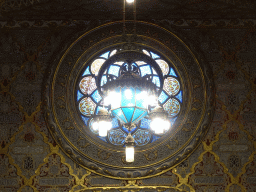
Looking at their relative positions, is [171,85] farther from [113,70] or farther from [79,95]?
[79,95]

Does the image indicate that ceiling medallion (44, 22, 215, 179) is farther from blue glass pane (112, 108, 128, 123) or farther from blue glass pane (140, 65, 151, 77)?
blue glass pane (112, 108, 128, 123)

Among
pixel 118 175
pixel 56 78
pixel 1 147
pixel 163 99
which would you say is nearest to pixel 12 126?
pixel 1 147

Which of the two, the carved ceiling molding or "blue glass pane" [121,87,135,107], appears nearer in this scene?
"blue glass pane" [121,87,135,107]

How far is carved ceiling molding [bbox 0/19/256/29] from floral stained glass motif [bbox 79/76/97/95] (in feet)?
3.94

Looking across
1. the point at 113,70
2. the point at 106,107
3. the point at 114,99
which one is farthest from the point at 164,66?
the point at 114,99

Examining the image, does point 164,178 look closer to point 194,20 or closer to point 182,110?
point 182,110

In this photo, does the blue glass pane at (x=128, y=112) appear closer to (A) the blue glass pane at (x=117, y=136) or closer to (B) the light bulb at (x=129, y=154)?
(B) the light bulb at (x=129, y=154)

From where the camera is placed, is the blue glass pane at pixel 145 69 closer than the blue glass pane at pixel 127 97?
No

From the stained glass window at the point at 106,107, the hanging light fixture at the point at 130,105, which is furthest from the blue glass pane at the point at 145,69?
the hanging light fixture at the point at 130,105

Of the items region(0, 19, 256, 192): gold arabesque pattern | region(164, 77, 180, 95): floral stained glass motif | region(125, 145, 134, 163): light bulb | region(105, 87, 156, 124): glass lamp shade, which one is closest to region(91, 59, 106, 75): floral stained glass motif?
region(0, 19, 256, 192): gold arabesque pattern

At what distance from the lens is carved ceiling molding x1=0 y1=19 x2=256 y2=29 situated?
9.55 metres

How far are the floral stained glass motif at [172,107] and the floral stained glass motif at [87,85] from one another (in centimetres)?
167

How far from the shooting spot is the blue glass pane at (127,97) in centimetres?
636

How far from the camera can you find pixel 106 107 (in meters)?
9.16
